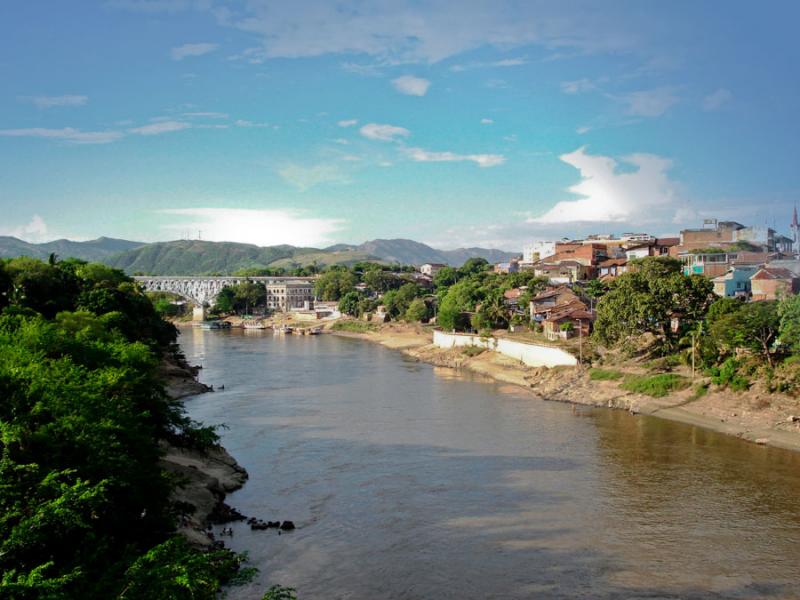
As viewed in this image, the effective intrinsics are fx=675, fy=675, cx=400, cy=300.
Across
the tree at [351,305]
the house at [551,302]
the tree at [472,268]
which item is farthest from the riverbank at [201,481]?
the tree at [472,268]

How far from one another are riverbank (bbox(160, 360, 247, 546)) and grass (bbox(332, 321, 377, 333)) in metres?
44.6

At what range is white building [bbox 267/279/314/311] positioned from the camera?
281ft

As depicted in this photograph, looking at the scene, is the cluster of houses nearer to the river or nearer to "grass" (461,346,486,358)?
"grass" (461,346,486,358)

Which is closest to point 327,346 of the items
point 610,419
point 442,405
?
point 442,405

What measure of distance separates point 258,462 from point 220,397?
36.8ft

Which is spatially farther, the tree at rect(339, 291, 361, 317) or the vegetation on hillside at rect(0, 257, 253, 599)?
the tree at rect(339, 291, 361, 317)

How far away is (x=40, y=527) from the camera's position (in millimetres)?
7090

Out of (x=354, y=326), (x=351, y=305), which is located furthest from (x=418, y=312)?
(x=351, y=305)

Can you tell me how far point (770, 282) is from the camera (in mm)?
32812

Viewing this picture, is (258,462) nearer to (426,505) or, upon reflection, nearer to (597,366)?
(426,505)

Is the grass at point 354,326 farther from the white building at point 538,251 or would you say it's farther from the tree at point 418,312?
the white building at point 538,251

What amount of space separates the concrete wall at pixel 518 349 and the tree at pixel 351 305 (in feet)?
75.4

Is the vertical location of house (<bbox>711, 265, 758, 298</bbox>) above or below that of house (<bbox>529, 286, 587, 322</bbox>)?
above

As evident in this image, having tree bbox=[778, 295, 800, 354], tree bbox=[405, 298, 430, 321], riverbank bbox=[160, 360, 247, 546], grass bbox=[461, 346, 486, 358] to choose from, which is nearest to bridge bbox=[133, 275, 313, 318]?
tree bbox=[405, 298, 430, 321]
